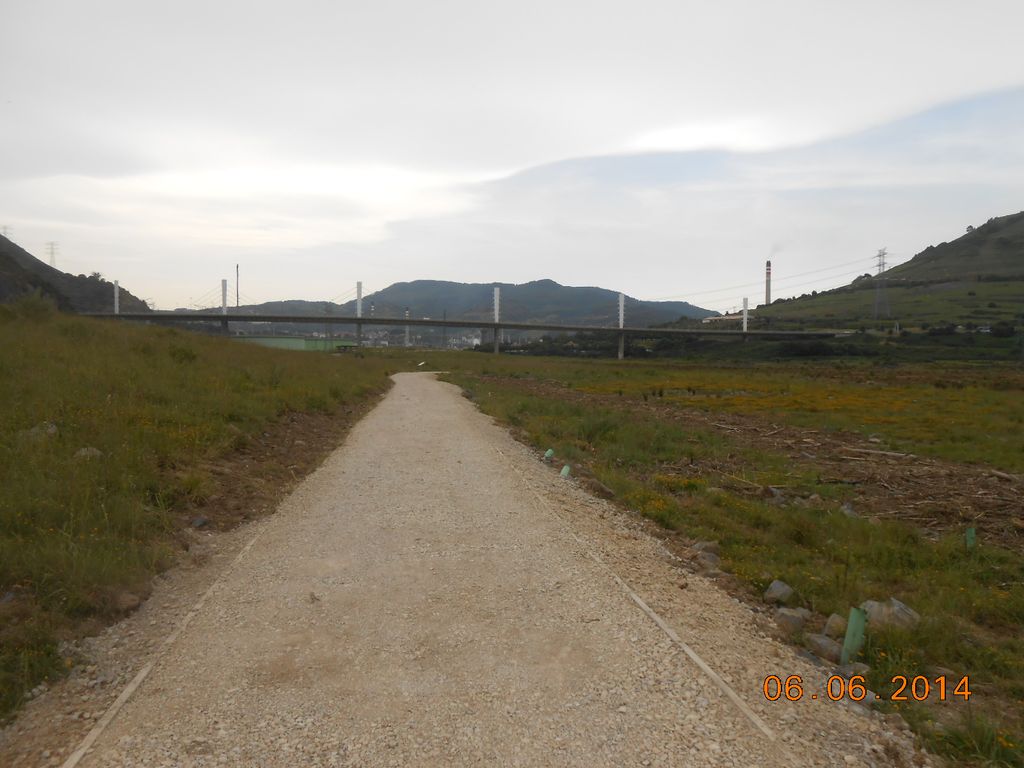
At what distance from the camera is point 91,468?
744cm

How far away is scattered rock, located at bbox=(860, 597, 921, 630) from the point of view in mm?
5305

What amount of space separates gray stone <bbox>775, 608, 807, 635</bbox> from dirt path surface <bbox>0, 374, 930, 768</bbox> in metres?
0.34

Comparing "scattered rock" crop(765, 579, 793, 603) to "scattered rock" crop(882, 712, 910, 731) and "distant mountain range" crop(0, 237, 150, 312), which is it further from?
"distant mountain range" crop(0, 237, 150, 312)

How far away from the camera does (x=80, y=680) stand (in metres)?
4.13

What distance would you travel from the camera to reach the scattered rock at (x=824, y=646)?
4887mm

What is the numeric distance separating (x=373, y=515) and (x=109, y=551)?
3032 millimetres

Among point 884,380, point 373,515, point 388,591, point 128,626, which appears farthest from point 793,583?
point 884,380

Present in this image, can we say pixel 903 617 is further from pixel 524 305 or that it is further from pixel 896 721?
pixel 524 305

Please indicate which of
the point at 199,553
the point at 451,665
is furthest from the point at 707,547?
the point at 199,553

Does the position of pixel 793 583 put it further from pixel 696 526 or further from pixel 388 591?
pixel 388 591

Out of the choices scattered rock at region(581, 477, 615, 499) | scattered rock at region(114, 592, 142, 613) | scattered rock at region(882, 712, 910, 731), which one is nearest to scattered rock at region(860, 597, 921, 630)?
scattered rock at region(882, 712, 910, 731)

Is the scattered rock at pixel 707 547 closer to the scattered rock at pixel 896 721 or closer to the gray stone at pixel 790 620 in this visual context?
the gray stone at pixel 790 620

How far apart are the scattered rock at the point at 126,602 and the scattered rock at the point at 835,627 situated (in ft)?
18.4

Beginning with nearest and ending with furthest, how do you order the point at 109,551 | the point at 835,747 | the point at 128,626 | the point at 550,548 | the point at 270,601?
the point at 835,747 → the point at 128,626 → the point at 270,601 → the point at 109,551 → the point at 550,548
